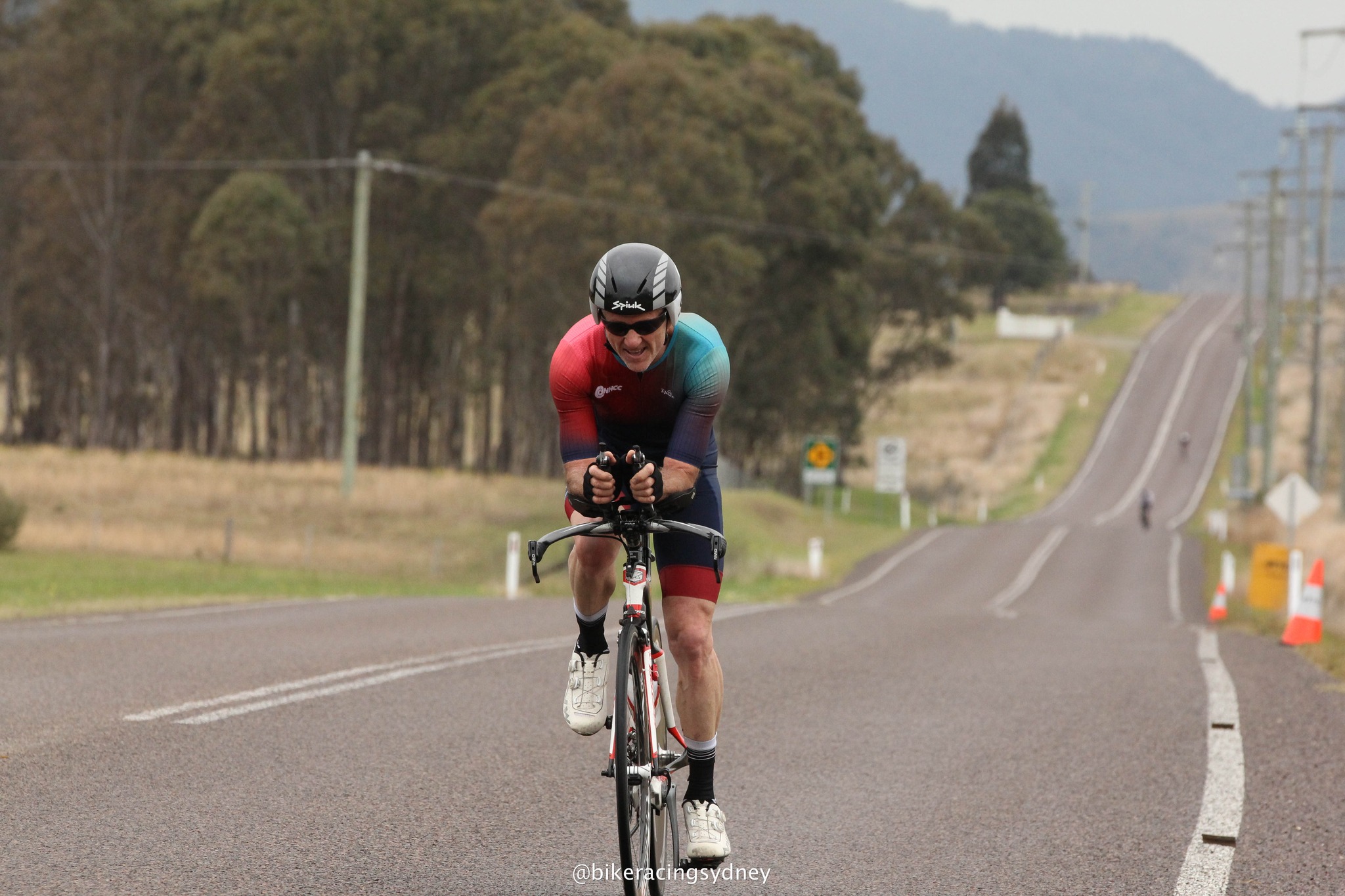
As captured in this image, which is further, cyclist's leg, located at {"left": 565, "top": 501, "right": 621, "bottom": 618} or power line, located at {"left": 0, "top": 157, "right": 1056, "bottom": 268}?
power line, located at {"left": 0, "top": 157, "right": 1056, "bottom": 268}

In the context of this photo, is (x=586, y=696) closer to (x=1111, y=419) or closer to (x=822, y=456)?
(x=822, y=456)

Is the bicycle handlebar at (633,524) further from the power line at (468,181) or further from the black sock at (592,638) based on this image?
the power line at (468,181)

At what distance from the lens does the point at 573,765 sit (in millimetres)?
7473

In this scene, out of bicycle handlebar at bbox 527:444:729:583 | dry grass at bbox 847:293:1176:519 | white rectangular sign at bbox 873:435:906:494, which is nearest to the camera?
bicycle handlebar at bbox 527:444:729:583

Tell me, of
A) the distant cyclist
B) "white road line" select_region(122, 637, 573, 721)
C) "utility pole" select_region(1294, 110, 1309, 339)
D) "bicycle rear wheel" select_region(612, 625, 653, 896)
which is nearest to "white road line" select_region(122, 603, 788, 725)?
"white road line" select_region(122, 637, 573, 721)

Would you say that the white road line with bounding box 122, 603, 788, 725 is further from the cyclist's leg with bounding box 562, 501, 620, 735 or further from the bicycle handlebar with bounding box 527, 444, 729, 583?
the bicycle handlebar with bounding box 527, 444, 729, 583

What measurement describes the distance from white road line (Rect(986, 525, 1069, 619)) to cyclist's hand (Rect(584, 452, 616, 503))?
22.9 metres

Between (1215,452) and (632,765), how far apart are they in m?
77.6

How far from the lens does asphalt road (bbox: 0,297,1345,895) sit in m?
5.62

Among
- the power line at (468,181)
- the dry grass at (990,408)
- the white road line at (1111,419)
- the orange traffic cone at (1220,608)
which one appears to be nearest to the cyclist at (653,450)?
the orange traffic cone at (1220,608)

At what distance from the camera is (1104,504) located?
65.8 m

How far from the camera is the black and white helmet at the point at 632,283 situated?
4781mm

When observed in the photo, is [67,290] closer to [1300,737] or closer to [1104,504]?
[1104,504]

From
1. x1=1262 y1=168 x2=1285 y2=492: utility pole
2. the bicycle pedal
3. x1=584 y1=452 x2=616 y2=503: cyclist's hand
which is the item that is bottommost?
the bicycle pedal
